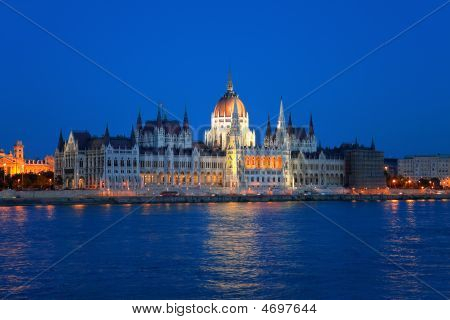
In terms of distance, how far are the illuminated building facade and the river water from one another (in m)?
90.1

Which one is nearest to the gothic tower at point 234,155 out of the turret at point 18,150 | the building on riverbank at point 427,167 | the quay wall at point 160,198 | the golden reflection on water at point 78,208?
the quay wall at point 160,198

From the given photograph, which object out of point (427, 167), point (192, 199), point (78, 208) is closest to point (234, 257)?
point (78, 208)

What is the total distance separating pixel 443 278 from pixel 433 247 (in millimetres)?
9374

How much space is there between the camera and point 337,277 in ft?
80.3

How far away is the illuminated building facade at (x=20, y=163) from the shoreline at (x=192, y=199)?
172 feet

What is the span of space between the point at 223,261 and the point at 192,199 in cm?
5867

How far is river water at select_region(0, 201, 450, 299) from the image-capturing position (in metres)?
22.1

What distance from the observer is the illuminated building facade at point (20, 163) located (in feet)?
439

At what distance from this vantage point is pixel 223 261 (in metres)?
28.0

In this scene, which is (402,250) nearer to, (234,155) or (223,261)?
(223,261)
